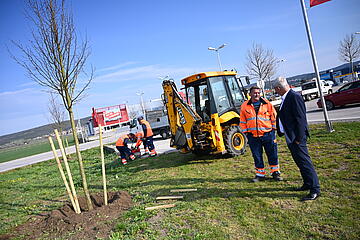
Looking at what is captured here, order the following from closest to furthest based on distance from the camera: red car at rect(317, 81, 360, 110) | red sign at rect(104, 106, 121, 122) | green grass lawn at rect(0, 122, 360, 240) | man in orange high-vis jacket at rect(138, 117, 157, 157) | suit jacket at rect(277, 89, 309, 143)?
green grass lawn at rect(0, 122, 360, 240)
suit jacket at rect(277, 89, 309, 143)
man in orange high-vis jacket at rect(138, 117, 157, 157)
red car at rect(317, 81, 360, 110)
red sign at rect(104, 106, 121, 122)

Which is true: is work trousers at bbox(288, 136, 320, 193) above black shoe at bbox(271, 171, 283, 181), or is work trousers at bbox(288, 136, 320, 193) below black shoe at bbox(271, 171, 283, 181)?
above

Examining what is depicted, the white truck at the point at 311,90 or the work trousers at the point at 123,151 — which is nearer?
the work trousers at the point at 123,151

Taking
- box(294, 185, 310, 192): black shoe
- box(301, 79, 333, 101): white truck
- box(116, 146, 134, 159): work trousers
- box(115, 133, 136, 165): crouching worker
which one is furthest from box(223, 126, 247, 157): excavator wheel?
box(301, 79, 333, 101): white truck

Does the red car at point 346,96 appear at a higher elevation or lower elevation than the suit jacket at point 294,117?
lower

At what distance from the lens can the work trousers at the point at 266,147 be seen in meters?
4.69

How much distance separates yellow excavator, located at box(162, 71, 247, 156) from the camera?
22.5 ft

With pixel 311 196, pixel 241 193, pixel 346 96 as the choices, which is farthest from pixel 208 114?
pixel 346 96

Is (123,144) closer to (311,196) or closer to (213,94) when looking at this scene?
(213,94)

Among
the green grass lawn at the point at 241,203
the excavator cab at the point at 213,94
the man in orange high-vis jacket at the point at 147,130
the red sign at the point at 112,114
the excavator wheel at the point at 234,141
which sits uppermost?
the red sign at the point at 112,114

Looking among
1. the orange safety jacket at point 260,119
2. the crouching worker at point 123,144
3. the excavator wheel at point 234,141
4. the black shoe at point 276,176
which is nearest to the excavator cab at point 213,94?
the excavator wheel at point 234,141

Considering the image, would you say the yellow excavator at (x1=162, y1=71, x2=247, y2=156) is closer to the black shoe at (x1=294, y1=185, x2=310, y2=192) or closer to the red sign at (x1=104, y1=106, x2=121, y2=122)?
the black shoe at (x1=294, y1=185, x2=310, y2=192)

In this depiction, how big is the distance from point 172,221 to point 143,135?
6.31 metres

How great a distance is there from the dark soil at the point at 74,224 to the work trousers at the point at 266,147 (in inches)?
112

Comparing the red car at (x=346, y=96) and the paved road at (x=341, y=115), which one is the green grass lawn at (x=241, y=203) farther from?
the red car at (x=346, y=96)
